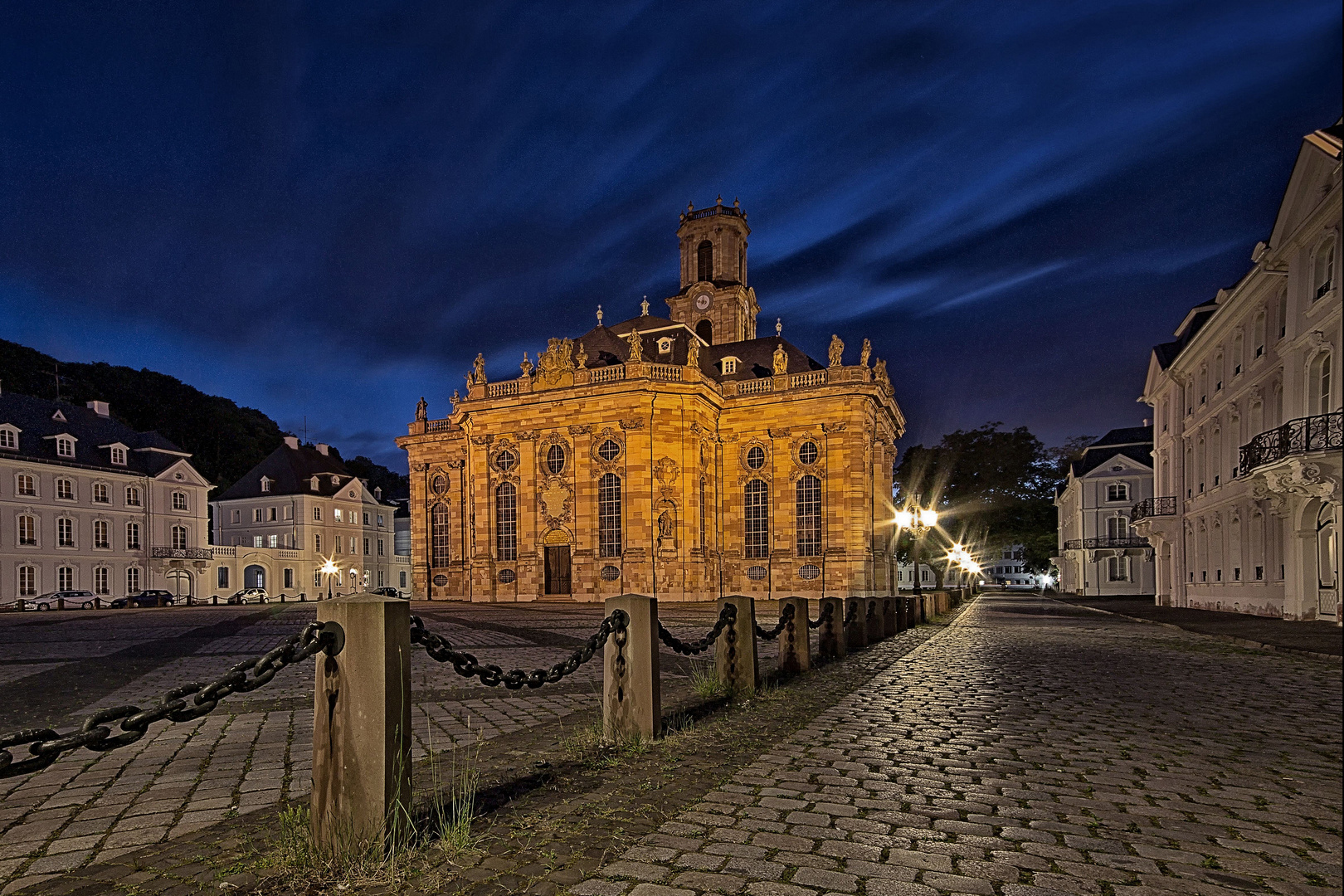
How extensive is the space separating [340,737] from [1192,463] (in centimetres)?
3188

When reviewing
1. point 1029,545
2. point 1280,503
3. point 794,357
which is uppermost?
point 794,357

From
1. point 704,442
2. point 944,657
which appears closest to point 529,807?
point 944,657

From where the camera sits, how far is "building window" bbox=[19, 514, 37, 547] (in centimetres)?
4212

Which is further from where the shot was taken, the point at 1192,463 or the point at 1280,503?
the point at 1192,463

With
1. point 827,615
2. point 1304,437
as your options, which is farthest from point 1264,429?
point 1304,437

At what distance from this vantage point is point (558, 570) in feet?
132

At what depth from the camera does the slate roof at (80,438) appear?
43.8 m

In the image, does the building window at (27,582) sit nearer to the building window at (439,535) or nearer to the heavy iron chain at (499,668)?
the building window at (439,535)

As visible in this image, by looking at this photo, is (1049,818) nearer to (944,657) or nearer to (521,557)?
(944,657)

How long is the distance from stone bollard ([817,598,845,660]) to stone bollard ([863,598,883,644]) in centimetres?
258

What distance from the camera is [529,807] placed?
180 inches

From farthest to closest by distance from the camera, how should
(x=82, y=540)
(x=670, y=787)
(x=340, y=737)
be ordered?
(x=82, y=540) < (x=670, y=787) < (x=340, y=737)

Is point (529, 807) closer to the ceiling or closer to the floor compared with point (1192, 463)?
closer to the floor

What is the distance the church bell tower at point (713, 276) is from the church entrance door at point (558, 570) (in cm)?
2179
